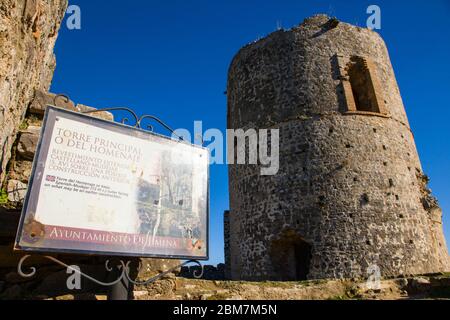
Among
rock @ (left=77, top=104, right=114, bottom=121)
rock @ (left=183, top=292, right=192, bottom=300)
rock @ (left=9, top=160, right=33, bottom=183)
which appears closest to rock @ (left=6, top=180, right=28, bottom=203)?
rock @ (left=9, top=160, right=33, bottom=183)

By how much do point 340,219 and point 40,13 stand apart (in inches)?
343

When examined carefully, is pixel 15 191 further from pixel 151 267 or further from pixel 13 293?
pixel 151 267

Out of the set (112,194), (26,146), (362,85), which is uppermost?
(362,85)

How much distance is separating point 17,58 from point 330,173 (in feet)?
29.2

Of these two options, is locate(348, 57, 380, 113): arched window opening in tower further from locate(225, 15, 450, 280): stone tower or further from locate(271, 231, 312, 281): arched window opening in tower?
locate(271, 231, 312, 281): arched window opening in tower

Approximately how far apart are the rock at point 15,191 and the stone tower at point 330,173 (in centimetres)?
789

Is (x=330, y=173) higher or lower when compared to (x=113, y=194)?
higher

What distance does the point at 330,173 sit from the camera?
10.6 metres

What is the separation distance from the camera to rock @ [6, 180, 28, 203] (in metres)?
3.92

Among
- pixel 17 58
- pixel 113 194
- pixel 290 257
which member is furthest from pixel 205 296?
pixel 290 257

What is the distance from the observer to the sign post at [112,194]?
306 cm

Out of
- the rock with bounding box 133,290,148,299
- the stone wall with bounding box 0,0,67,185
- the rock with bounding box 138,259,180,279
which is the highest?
the stone wall with bounding box 0,0,67,185

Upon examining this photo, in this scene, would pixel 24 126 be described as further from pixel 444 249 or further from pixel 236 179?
pixel 444 249

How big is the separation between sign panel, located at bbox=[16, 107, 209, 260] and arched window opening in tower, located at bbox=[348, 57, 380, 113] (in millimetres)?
9642
